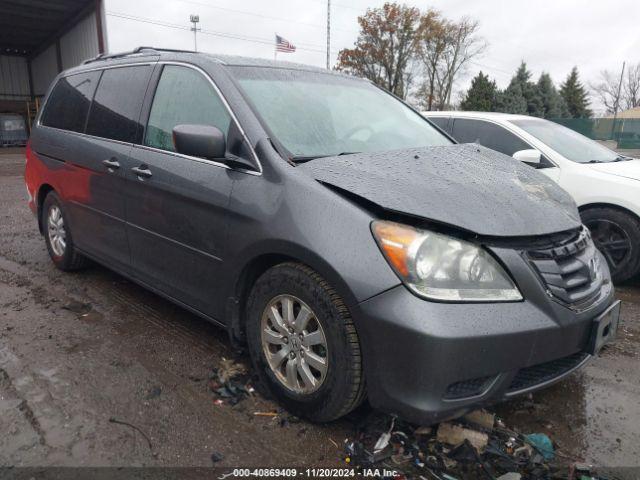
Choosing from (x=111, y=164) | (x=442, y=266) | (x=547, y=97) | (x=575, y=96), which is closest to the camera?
(x=442, y=266)

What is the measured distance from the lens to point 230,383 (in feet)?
9.10

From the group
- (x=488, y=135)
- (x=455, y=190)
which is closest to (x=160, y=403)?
(x=455, y=190)

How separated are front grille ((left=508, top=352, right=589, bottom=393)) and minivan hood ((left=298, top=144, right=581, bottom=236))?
0.57 m

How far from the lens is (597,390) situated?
2.83 meters

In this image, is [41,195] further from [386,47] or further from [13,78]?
[386,47]

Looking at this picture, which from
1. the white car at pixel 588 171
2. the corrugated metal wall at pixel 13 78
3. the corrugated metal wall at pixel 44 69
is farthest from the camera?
the corrugated metal wall at pixel 13 78

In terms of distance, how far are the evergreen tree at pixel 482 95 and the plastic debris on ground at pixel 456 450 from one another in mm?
44227

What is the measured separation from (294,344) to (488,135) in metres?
4.05

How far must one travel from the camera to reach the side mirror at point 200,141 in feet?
8.24

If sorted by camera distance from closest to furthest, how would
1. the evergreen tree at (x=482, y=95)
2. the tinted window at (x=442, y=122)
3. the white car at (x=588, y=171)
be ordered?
1. the white car at (x=588, y=171)
2. the tinted window at (x=442, y=122)
3. the evergreen tree at (x=482, y=95)

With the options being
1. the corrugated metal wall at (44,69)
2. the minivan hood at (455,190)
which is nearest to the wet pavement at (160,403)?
the minivan hood at (455,190)

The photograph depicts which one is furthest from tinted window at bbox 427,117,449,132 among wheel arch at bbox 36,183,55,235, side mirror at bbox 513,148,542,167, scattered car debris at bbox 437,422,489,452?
scattered car debris at bbox 437,422,489,452

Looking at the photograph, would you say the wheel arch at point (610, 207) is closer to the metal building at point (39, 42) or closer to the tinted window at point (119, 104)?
the tinted window at point (119, 104)

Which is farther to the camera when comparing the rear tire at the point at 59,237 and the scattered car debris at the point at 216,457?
the rear tire at the point at 59,237
